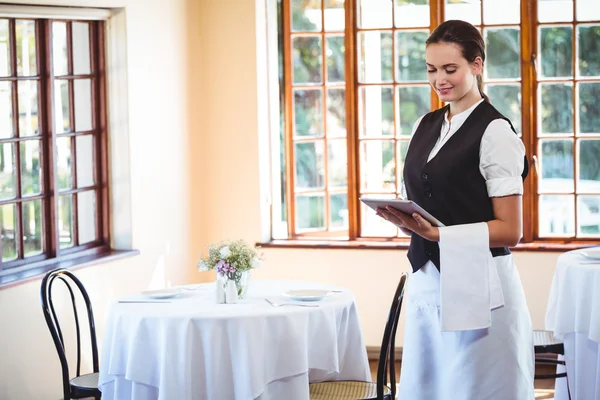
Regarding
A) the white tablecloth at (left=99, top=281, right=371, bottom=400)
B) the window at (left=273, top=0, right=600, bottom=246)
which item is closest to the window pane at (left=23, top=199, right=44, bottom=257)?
the white tablecloth at (left=99, top=281, right=371, bottom=400)

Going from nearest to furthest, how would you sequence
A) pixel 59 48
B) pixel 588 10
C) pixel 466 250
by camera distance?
1. pixel 466 250
2. pixel 59 48
3. pixel 588 10

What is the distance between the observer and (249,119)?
6.33 meters

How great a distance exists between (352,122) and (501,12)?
1.18 meters

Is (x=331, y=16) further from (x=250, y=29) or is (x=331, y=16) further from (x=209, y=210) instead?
(x=209, y=210)

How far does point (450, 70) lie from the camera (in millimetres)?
2592

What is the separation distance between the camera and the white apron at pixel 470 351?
8.23 ft

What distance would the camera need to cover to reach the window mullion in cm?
629

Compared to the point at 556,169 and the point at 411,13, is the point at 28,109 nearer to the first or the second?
the point at 411,13

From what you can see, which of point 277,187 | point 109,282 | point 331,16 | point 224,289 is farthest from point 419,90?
point 224,289

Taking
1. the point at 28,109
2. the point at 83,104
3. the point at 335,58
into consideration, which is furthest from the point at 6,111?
the point at 335,58

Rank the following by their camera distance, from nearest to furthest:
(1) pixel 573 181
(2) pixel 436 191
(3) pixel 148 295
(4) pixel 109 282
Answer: (2) pixel 436 191 < (3) pixel 148 295 < (4) pixel 109 282 < (1) pixel 573 181

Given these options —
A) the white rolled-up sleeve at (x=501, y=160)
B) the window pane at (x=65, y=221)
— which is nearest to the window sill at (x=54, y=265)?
the window pane at (x=65, y=221)

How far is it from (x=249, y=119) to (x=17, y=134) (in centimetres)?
181

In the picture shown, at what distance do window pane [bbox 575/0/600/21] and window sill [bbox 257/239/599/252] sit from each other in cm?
140
